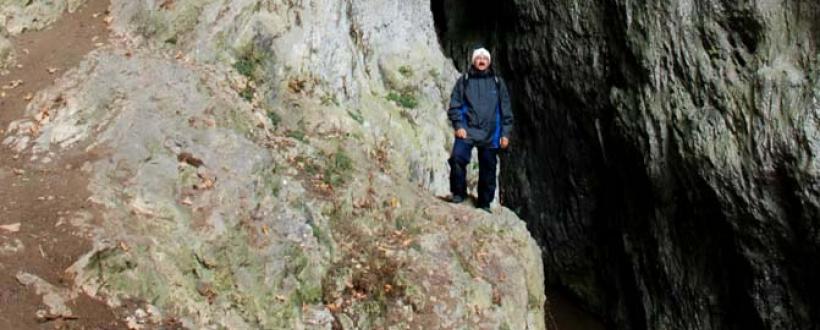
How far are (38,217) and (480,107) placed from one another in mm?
4711

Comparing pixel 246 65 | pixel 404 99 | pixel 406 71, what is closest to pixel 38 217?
pixel 246 65

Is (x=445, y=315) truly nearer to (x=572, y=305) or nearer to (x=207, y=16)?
(x=207, y=16)

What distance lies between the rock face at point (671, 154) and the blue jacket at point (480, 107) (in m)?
4.02

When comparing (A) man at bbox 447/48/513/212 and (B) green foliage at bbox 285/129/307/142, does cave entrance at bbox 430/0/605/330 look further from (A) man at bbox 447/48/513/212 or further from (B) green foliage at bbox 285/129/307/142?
(B) green foliage at bbox 285/129/307/142

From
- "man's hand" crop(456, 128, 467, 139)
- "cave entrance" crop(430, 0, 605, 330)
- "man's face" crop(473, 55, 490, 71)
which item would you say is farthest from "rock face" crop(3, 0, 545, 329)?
"cave entrance" crop(430, 0, 605, 330)

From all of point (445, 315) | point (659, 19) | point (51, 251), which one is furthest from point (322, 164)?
point (659, 19)

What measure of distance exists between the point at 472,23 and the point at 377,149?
7.40 meters

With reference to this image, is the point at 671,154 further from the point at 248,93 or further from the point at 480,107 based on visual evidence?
the point at 248,93

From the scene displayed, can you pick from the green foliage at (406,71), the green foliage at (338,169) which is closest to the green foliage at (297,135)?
the green foliage at (338,169)

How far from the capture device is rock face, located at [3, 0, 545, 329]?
24.7ft

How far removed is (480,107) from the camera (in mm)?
9211

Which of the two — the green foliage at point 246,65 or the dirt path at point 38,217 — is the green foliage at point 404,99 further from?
the dirt path at point 38,217

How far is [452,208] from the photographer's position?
985 centimetres

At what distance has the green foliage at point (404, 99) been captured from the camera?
12.2m
